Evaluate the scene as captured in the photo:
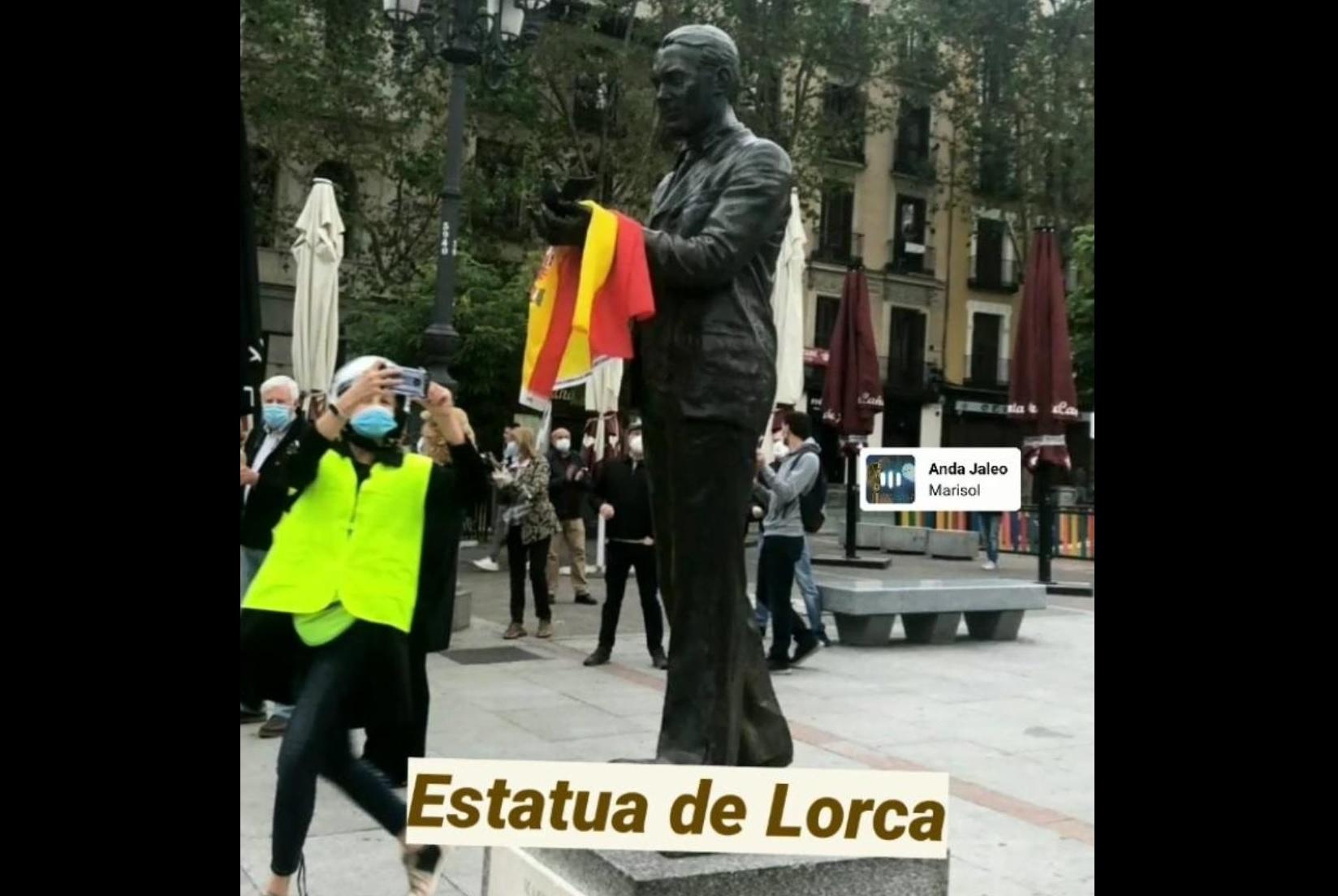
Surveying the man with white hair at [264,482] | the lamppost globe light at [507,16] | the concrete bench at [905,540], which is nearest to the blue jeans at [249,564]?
the man with white hair at [264,482]

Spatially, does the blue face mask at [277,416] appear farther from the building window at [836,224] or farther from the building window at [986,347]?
Answer: the building window at [986,347]

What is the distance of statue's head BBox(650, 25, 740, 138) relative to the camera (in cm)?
258

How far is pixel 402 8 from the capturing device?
4.80m

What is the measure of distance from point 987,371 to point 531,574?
126 inches

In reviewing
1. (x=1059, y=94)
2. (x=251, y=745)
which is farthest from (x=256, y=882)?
(x=1059, y=94)

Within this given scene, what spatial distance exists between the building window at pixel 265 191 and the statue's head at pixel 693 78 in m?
4.17

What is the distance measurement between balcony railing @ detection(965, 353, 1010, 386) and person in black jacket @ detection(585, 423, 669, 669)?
200 centimetres

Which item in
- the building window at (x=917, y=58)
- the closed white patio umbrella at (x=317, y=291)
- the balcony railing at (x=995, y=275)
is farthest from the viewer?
the balcony railing at (x=995, y=275)

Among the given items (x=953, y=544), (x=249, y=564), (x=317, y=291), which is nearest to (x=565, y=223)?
(x=249, y=564)

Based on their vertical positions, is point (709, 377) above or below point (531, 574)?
above

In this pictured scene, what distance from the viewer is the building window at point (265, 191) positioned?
702cm

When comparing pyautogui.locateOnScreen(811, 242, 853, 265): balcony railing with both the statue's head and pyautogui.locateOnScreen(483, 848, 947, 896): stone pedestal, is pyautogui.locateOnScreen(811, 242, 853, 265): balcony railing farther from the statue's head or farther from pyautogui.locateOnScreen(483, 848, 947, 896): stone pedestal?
pyautogui.locateOnScreen(483, 848, 947, 896): stone pedestal

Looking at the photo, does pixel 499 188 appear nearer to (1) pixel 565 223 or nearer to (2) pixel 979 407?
(2) pixel 979 407
